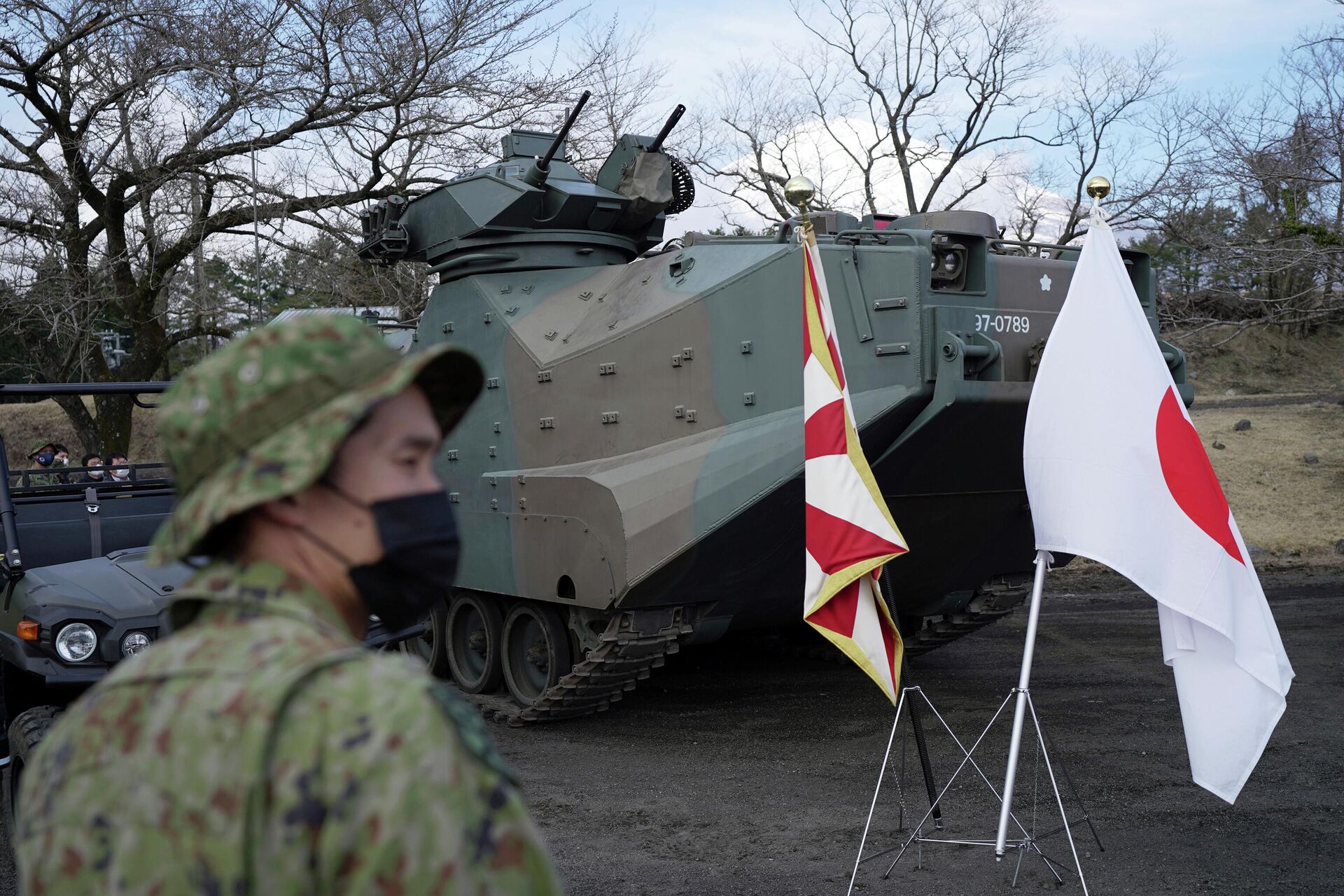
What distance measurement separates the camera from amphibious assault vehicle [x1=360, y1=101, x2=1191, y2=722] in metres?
6.43

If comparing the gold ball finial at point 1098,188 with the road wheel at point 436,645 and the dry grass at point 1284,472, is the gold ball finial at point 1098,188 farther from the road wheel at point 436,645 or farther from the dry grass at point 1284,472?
the dry grass at point 1284,472

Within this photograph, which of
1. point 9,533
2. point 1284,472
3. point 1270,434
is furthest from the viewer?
point 1270,434

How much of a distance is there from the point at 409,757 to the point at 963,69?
2457 cm

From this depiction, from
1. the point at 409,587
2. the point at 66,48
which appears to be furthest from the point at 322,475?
the point at 66,48

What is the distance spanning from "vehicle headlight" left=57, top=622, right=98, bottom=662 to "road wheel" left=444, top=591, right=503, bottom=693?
3.91 meters

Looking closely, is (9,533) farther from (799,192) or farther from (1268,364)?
(1268,364)

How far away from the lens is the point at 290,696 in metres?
1.11

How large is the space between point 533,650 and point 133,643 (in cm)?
350

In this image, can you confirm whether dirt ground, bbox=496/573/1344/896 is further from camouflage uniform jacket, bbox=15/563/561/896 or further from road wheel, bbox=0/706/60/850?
camouflage uniform jacket, bbox=15/563/561/896

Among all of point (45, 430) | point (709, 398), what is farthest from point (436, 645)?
point (45, 430)

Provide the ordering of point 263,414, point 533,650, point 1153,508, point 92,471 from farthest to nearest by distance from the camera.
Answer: point 533,650, point 92,471, point 1153,508, point 263,414

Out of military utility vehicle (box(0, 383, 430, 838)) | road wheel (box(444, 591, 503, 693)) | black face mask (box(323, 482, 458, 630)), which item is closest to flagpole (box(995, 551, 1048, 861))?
military utility vehicle (box(0, 383, 430, 838))

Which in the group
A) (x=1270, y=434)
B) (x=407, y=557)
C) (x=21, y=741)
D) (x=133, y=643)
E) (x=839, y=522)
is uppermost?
(x=407, y=557)

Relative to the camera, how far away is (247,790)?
1102 mm
